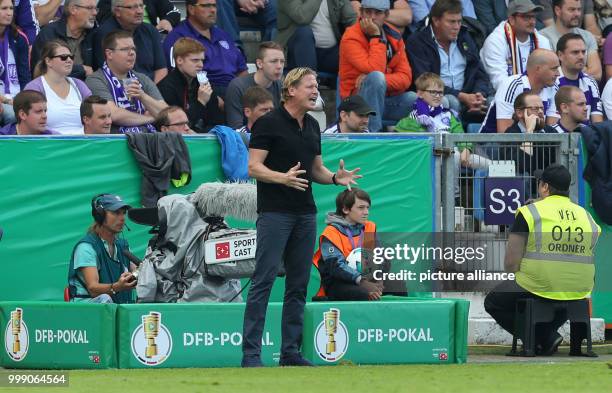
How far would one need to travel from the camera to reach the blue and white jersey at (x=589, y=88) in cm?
1537

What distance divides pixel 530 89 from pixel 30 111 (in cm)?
546

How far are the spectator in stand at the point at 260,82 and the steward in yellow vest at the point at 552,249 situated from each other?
3.16m

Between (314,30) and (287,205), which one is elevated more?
(314,30)

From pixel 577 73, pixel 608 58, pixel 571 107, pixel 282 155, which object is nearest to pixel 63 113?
pixel 282 155

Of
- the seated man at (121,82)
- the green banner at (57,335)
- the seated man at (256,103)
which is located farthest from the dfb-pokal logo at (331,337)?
the seated man at (121,82)

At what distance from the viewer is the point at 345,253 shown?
39.2 ft

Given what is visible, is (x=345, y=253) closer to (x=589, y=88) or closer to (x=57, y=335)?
(x=57, y=335)

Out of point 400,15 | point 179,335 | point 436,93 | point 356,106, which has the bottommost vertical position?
point 179,335

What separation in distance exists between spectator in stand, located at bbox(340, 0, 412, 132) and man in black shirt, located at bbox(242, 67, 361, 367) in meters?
5.42

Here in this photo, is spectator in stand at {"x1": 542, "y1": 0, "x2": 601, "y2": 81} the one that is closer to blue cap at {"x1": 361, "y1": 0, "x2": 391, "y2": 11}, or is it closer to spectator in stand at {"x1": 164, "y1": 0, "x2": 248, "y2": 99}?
blue cap at {"x1": 361, "y1": 0, "x2": 391, "y2": 11}

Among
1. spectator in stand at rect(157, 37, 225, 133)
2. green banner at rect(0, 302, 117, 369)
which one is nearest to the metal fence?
spectator in stand at rect(157, 37, 225, 133)

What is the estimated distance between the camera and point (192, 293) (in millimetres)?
11086

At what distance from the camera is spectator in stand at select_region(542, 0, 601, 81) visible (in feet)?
55.1

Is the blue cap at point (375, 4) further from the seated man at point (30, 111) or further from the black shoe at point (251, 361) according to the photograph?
the black shoe at point (251, 361)
